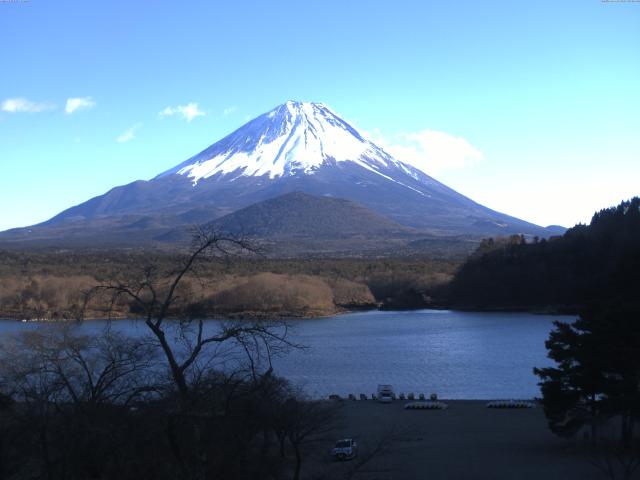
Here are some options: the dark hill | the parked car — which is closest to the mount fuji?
the dark hill

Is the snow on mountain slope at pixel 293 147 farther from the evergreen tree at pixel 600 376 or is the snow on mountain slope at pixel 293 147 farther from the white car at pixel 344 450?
the white car at pixel 344 450

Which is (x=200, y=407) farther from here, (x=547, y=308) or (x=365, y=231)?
(x=365, y=231)

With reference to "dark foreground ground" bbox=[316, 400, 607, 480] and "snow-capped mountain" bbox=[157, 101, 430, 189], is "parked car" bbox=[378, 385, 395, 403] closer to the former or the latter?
"dark foreground ground" bbox=[316, 400, 607, 480]

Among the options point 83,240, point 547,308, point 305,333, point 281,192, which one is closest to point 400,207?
point 281,192

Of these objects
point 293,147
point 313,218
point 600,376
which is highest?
point 293,147

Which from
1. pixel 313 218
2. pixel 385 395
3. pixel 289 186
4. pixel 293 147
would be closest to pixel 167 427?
pixel 385 395

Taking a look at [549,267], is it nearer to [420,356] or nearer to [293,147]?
[420,356]

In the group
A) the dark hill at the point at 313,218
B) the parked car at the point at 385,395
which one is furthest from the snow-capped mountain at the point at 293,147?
the parked car at the point at 385,395
